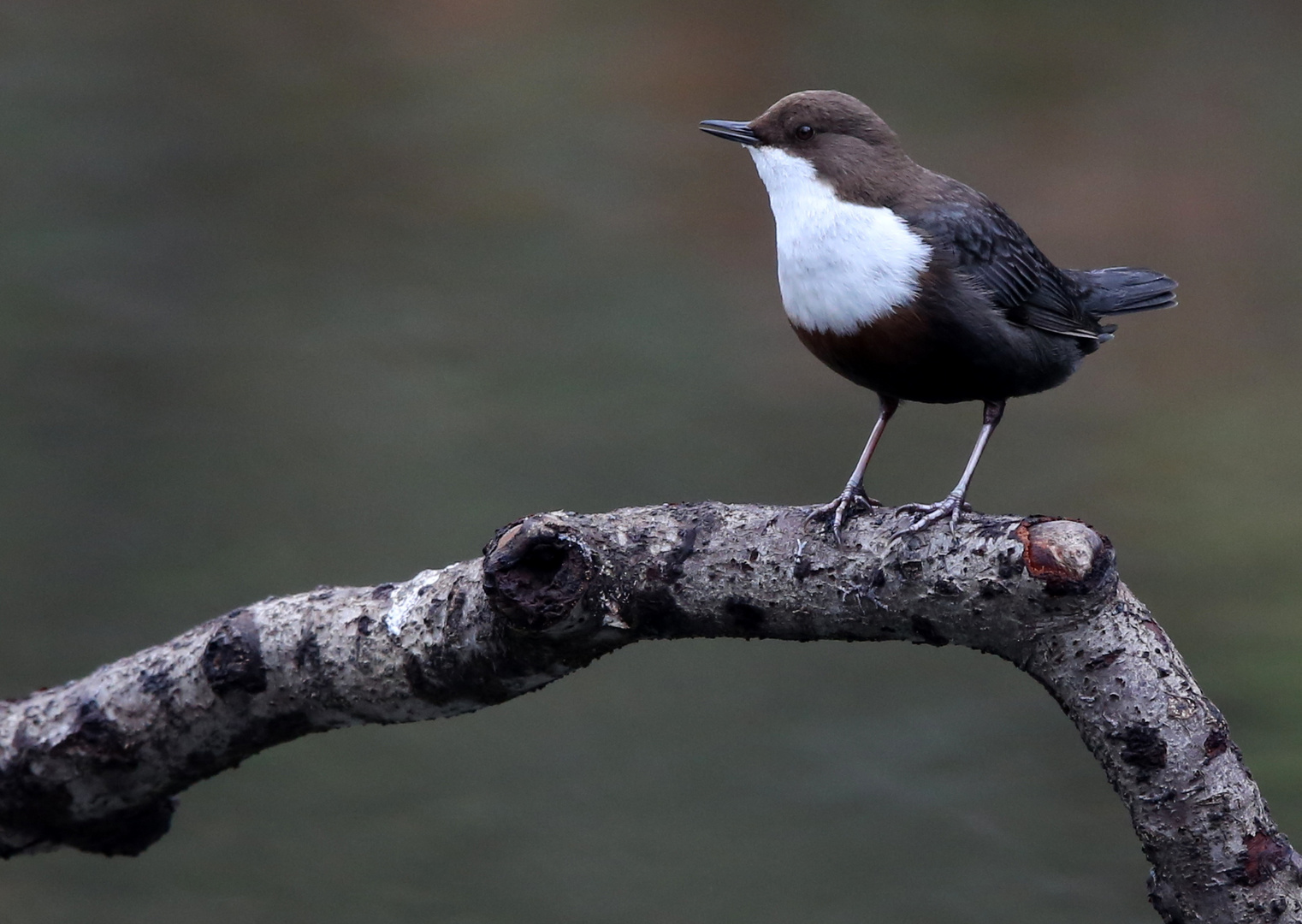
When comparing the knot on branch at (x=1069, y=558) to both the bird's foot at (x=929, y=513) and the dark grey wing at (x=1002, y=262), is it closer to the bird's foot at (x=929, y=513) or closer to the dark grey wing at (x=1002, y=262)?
the bird's foot at (x=929, y=513)

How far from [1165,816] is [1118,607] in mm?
207

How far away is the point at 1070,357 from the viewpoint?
5.98ft

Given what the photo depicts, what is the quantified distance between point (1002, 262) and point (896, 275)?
0.67 feet

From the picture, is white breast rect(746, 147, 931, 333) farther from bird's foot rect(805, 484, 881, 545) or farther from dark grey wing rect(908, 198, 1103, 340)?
bird's foot rect(805, 484, 881, 545)

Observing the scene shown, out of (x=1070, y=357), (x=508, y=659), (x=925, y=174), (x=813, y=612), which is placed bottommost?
(x=508, y=659)

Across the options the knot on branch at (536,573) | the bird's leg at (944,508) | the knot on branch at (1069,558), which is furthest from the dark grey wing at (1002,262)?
the knot on branch at (536,573)

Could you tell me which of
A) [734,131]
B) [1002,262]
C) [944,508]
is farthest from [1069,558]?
[734,131]

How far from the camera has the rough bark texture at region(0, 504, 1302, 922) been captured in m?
1.22

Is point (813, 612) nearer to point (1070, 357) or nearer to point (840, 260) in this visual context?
point (840, 260)

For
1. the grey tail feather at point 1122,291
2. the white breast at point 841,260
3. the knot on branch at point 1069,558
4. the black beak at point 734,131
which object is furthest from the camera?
the grey tail feather at point 1122,291

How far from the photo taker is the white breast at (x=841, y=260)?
5.30 ft

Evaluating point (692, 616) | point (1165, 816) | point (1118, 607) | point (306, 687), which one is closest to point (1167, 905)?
point (1165, 816)

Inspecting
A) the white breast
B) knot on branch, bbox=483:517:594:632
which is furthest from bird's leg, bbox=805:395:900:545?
knot on branch, bbox=483:517:594:632

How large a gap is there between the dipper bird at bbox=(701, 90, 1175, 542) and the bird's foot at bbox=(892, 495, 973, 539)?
7 centimetres
